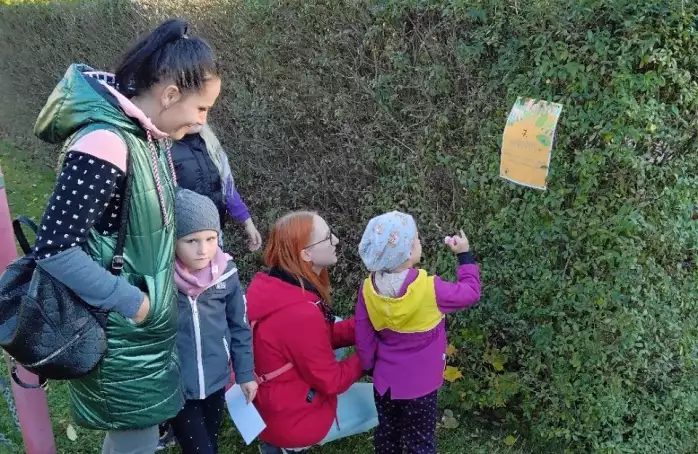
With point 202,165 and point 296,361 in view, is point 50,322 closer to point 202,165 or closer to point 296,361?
point 296,361

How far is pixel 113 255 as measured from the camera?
210 cm

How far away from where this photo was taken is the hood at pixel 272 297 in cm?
293

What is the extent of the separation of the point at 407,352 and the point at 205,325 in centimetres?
92

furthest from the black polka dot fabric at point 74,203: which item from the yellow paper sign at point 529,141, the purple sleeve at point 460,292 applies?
A: the yellow paper sign at point 529,141

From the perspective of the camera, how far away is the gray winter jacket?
2623 mm

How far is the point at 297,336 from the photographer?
9.53 feet

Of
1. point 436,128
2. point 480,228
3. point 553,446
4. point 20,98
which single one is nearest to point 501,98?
point 436,128

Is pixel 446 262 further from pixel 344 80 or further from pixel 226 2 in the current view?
pixel 226 2

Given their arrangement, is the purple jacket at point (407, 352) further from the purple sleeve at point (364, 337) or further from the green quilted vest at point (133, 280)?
the green quilted vest at point (133, 280)

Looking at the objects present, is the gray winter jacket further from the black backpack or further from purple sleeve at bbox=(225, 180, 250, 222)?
purple sleeve at bbox=(225, 180, 250, 222)

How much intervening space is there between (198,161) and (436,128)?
133 centimetres

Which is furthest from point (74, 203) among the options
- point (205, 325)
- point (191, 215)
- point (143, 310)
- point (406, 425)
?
point (406, 425)

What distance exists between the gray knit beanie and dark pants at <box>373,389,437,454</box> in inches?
47.9

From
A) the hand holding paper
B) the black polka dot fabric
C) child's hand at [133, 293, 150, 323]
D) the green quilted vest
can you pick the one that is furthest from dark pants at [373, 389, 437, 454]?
the black polka dot fabric
